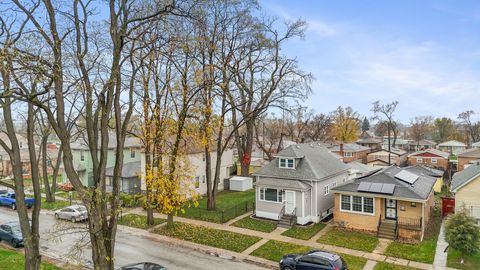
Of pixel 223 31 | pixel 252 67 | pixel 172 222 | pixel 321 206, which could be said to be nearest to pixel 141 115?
pixel 172 222

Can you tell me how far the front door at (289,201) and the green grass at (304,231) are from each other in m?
1.51

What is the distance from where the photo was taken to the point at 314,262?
17.0m

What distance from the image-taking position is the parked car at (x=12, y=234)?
74.1ft

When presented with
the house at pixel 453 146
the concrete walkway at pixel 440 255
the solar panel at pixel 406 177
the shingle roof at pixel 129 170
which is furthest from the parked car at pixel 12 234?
the house at pixel 453 146

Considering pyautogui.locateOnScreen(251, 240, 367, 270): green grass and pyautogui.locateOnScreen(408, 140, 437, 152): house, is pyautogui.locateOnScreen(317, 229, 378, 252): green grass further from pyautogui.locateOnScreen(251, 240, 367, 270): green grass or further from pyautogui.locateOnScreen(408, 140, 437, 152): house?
pyautogui.locateOnScreen(408, 140, 437, 152): house

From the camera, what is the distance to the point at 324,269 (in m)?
16.6

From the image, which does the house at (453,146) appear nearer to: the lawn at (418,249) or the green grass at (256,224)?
the lawn at (418,249)

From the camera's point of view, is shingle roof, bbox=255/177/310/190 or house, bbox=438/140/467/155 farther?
house, bbox=438/140/467/155

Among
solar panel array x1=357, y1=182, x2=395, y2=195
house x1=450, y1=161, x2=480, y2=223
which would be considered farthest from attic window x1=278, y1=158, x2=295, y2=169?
house x1=450, y1=161, x2=480, y2=223

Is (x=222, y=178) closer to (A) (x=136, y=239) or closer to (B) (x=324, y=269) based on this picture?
(A) (x=136, y=239)

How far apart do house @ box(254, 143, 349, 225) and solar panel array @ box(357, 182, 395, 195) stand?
130 inches

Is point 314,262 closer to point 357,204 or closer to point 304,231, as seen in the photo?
point 304,231

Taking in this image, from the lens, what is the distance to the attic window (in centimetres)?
2887

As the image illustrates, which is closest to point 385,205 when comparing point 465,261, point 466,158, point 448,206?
point 465,261
